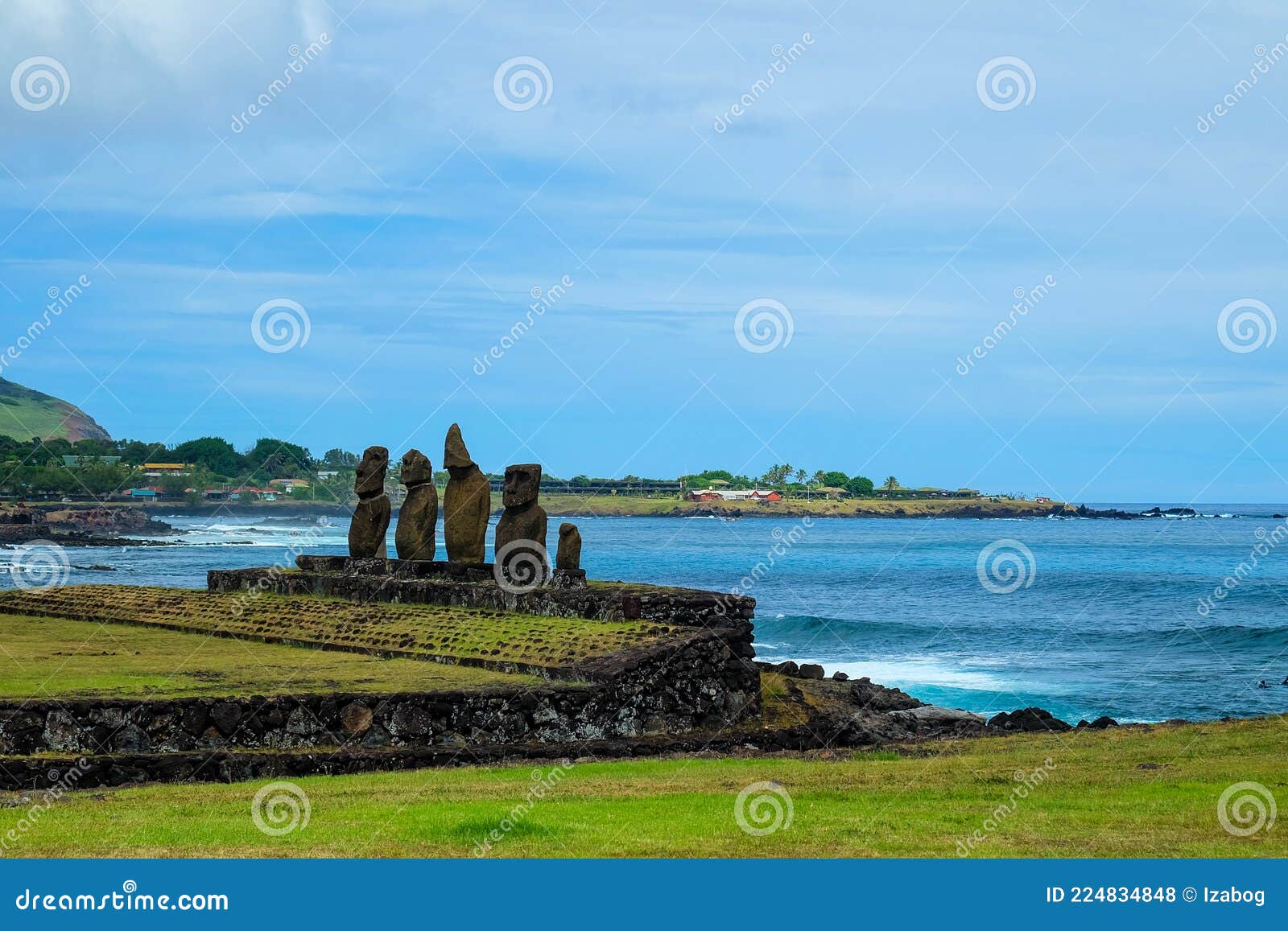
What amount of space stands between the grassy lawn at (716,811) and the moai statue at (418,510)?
9.77 m

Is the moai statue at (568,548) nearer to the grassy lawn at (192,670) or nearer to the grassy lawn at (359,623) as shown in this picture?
the grassy lawn at (359,623)

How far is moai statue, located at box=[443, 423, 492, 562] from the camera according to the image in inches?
909

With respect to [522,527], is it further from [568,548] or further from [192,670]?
[192,670]

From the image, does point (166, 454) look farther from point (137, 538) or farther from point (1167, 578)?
point (1167, 578)

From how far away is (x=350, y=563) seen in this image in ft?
83.7

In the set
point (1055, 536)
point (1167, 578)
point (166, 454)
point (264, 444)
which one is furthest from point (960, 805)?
point (1055, 536)

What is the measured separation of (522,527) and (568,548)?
194 centimetres

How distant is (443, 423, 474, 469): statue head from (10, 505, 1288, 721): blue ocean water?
15.4 meters

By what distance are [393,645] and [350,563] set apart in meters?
6.22

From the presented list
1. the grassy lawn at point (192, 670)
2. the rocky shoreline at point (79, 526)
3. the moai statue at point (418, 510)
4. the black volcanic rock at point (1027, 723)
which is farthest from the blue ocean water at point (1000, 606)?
the grassy lawn at point (192, 670)

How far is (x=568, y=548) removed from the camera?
918 inches

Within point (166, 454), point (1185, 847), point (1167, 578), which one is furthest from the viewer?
point (166, 454)

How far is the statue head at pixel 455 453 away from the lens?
2309 cm

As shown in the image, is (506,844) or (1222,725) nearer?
(506,844)
